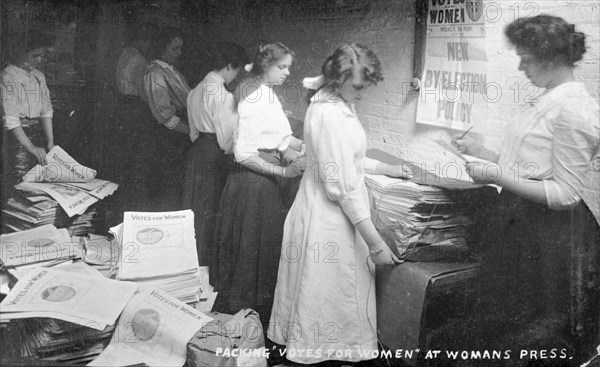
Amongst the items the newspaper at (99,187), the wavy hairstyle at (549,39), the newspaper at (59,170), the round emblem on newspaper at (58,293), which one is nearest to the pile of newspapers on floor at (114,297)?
the round emblem on newspaper at (58,293)

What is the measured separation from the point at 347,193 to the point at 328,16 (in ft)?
1.94

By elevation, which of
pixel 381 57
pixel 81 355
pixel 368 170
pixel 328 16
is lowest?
pixel 81 355

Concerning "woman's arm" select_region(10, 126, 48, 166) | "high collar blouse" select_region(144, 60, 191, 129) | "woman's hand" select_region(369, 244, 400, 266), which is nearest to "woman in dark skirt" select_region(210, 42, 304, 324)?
"high collar blouse" select_region(144, 60, 191, 129)

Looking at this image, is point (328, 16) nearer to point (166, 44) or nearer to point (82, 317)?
point (166, 44)

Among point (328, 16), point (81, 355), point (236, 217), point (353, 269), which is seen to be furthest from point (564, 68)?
point (81, 355)

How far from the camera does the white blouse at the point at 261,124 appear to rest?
7.27ft

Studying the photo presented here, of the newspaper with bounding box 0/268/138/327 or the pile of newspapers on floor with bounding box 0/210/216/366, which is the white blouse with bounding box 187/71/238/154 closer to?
the pile of newspapers on floor with bounding box 0/210/216/366

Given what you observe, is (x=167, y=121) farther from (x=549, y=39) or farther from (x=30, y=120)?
(x=549, y=39)

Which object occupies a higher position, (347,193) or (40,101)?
(40,101)

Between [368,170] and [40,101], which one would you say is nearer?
[368,170]

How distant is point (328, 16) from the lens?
221 centimetres

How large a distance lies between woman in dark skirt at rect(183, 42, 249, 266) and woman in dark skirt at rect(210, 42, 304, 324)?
0.03 meters

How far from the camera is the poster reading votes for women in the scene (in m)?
2.16

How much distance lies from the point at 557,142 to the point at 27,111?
5.96 feet
